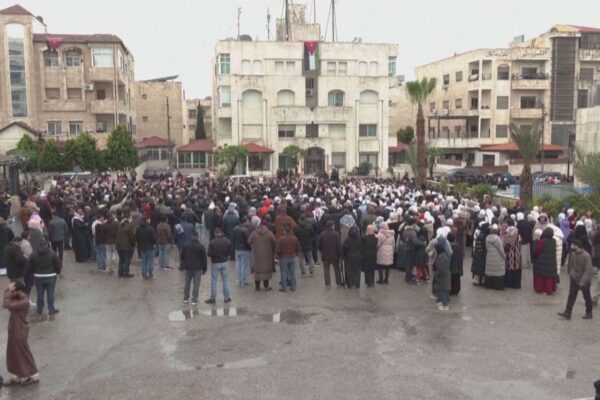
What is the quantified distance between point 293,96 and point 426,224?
4020 cm

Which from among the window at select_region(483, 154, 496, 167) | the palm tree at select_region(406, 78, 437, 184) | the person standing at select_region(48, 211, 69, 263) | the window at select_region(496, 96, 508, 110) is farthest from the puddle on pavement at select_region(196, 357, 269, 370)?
the window at select_region(496, 96, 508, 110)

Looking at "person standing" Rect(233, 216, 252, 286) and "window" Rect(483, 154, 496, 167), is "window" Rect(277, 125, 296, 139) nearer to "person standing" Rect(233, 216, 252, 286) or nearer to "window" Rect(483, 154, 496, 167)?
"window" Rect(483, 154, 496, 167)

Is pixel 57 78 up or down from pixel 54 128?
up

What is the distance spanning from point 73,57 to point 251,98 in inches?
574

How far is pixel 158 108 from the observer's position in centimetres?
7119

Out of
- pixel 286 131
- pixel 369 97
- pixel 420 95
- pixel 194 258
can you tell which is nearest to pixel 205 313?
pixel 194 258

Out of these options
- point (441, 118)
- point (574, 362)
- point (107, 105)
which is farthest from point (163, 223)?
point (441, 118)

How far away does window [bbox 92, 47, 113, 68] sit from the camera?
1962 inches

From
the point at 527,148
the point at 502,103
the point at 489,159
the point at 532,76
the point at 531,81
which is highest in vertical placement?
the point at 532,76

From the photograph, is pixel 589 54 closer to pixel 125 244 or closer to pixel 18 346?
pixel 125 244

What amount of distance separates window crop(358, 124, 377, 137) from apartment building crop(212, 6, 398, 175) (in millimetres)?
89

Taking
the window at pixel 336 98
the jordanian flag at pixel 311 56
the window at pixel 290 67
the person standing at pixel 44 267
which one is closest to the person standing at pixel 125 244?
the person standing at pixel 44 267

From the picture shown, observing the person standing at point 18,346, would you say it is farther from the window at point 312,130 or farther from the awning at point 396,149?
the awning at point 396,149

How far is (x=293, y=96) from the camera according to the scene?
5412 centimetres
